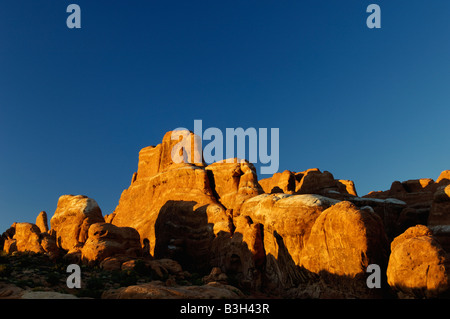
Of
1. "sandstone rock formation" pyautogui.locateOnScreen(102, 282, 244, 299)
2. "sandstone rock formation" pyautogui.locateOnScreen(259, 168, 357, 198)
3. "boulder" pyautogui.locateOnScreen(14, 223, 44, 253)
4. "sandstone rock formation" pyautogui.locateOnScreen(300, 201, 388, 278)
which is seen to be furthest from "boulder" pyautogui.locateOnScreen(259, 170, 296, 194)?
"sandstone rock formation" pyautogui.locateOnScreen(102, 282, 244, 299)

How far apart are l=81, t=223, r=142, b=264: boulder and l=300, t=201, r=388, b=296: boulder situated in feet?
66.5

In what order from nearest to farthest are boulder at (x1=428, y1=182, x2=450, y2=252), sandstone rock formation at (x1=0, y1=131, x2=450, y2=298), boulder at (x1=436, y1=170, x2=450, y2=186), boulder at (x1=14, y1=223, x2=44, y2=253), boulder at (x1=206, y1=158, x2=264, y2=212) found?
sandstone rock formation at (x1=0, y1=131, x2=450, y2=298)
boulder at (x1=428, y1=182, x2=450, y2=252)
boulder at (x1=14, y1=223, x2=44, y2=253)
boulder at (x1=206, y1=158, x2=264, y2=212)
boulder at (x1=436, y1=170, x2=450, y2=186)

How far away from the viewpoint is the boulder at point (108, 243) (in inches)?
1471

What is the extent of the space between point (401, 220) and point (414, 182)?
18.1 m

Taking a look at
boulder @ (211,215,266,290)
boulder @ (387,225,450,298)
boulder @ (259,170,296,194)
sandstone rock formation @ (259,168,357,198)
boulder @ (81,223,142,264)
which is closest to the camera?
Result: boulder @ (387,225,450,298)

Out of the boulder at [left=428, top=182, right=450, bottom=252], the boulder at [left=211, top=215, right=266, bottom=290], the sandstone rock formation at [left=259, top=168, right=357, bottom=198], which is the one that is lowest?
Answer: the boulder at [left=211, top=215, right=266, bottom=290]

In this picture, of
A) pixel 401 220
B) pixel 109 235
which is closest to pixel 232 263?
pixel 109 235

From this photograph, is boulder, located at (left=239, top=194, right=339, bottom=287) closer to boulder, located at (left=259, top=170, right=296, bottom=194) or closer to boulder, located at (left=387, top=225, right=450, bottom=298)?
boulder, located at (left=387, top=225, right=450, bottom=298)

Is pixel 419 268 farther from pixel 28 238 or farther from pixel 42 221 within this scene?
pixel 42 221

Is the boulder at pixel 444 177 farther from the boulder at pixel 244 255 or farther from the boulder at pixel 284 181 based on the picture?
the boulder at pixel 244 255

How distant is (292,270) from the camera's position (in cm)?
3228

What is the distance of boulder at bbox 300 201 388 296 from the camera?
25.9 meters

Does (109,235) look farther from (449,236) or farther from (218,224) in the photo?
(449,236)
